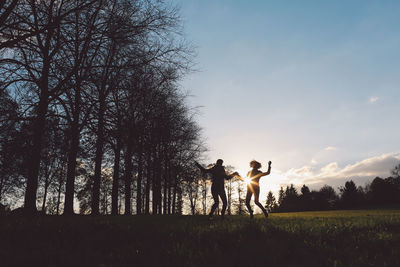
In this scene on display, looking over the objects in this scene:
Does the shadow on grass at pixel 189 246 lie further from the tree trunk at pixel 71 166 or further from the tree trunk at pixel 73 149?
the tree trunk at pixel 71 166

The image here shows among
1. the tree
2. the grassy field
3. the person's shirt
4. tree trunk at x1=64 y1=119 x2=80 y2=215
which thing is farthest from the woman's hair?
the tree

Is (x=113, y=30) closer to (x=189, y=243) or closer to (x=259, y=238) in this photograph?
(x=189, y=243)

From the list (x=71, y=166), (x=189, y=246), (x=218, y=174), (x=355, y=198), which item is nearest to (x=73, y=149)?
(x=71, y=166)

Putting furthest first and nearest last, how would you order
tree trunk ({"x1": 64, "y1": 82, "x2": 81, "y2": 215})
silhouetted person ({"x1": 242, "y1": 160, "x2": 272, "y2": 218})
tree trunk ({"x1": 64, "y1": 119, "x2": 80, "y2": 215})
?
tree trunk ({"x1": 64, "y1": 119, "x2": 80, "y2": 215}), silhouetted person ({"x1": 242, "y1": 160, "x2": 272, "y2": 218}), tree trunk ({"x1": 64, "y1": 82, "x2": 81, "y2": 215})

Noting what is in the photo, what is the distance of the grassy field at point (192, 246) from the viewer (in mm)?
4219

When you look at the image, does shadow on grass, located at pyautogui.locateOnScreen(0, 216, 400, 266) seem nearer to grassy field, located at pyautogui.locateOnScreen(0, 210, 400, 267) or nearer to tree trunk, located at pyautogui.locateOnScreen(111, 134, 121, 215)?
grassy field, located at pyautogui.locateOnScreen(0, 210, 400, 267)

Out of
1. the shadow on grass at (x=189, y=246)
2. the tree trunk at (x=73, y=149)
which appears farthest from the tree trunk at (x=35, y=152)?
the shadow on grass at (x=189, y=246)

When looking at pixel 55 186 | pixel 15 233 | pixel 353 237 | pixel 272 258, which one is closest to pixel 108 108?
pixel 15 233

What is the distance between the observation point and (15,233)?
577cm

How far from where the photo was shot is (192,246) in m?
4.97

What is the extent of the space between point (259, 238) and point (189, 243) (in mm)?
1573

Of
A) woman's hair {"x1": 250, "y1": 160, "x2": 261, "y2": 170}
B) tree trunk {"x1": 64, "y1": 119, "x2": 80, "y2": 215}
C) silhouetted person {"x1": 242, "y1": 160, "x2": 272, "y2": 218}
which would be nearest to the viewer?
silhouetted person {"x1": 242, "y1": 160, "x2": 272, "y2": 218}

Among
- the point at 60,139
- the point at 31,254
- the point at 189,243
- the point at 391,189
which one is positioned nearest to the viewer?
the point at 31,254

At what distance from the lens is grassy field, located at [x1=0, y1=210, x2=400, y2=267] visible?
4219 mm
